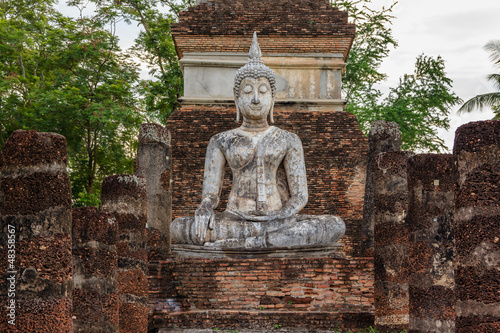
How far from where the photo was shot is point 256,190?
10773 mm

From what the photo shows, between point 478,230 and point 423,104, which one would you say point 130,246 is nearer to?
point 478,230

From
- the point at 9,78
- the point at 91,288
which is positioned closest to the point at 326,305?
the point at 91,288

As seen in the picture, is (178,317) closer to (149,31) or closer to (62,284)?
(62,284)

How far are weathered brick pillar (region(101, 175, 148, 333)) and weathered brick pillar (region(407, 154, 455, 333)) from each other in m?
2.94

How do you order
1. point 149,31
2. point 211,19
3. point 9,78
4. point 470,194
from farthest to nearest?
point 149,31, point 9,78, point 211,19, point 470,194

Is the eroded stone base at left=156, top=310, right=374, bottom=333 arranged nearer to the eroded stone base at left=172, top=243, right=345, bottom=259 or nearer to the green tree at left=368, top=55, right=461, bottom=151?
the eroded stone base at left=172, top=243, right=345, bottom=259

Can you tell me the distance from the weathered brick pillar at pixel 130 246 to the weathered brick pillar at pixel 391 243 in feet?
8.61

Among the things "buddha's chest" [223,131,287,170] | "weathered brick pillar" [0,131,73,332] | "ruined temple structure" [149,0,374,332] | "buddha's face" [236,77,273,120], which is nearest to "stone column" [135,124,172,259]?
"ruined temple structure" [149,0,374,332]

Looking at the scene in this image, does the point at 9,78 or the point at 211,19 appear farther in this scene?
the point at 9,78

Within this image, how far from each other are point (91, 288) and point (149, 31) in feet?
44.7

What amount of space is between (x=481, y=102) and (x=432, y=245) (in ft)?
47.0

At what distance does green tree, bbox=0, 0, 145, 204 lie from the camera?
55.4 feet

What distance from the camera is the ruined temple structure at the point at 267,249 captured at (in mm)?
5293

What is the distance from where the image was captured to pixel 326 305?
9.51m
